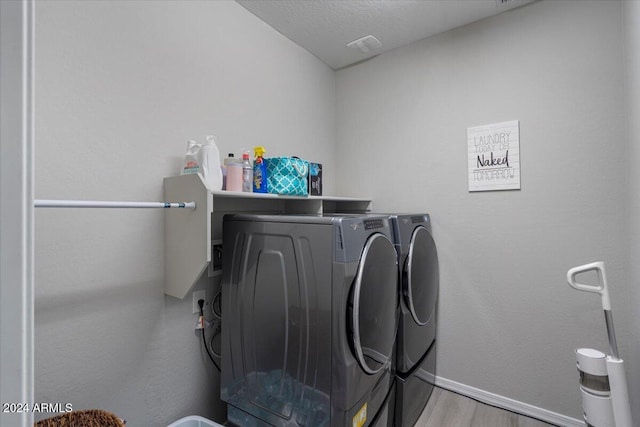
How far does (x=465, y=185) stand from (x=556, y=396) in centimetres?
148

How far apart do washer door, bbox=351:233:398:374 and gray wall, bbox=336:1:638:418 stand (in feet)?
3.32

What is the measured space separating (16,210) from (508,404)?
8.82 feet

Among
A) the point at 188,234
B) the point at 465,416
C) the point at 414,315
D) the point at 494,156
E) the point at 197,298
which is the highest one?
the point at 494,156

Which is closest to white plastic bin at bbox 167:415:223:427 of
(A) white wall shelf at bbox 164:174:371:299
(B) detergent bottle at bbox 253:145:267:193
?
(A) white wall shelf at bbox 164:174:371:299

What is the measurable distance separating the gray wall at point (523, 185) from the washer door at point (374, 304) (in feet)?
3.32

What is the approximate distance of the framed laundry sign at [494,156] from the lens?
1.99m

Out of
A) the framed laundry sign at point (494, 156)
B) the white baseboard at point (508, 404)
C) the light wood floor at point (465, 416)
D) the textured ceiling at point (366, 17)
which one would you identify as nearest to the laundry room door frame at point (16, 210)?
the textured ceiling at point (366, 17)

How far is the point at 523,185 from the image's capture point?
77.4 inches

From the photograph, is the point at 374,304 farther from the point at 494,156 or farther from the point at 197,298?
the point at 494,156

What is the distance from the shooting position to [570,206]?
1820 mm

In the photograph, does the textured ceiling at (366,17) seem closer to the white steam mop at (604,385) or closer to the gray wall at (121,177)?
the gray wall at (121,177)

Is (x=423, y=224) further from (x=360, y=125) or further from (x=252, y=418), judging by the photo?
(x=252, y=418)

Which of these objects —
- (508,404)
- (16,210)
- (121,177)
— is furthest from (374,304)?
(508,404)

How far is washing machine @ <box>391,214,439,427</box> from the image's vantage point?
170cm
